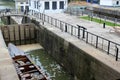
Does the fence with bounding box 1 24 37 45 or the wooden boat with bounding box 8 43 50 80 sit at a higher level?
the fence with bounding box 1 24 37 45

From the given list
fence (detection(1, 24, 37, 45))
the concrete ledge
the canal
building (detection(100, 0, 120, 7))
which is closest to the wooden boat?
the concrete ledge

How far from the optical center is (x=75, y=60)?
50.4ft

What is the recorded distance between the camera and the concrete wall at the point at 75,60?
11.9 meters

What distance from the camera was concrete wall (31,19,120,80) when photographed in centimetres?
1185

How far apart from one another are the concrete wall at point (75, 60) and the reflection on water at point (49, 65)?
42 centimetres

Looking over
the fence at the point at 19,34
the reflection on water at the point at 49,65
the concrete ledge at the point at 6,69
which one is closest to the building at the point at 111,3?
the fence at the point at 19,34

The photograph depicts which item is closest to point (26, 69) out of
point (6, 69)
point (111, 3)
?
point (6, 69)

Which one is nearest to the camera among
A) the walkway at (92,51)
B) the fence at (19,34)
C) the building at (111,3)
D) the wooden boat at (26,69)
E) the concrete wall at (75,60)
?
the walkway at (92,51)

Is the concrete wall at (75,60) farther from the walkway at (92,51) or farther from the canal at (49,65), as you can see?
the canal at (49,65)

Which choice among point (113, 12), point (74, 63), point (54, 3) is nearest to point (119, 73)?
point (74, 63)

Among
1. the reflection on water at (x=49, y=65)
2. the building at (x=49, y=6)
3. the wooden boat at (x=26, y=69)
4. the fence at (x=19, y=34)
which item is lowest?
the reflection on water at (x=49, y=65)

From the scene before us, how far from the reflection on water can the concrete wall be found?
16.3 inches

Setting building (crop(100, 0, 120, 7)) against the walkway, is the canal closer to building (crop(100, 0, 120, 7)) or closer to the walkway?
the walkway

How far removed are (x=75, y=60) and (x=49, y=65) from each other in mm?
3772
